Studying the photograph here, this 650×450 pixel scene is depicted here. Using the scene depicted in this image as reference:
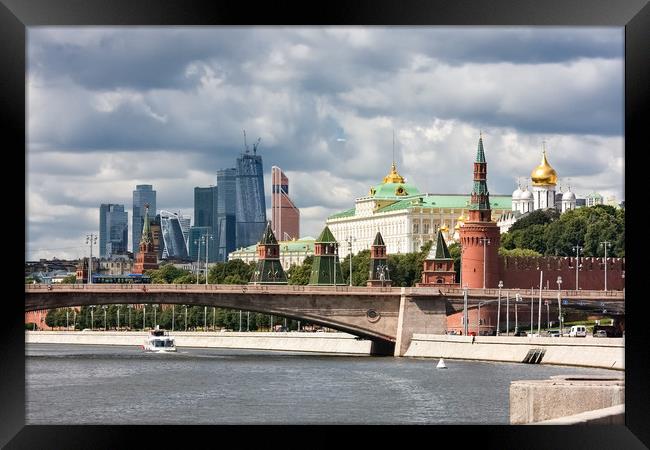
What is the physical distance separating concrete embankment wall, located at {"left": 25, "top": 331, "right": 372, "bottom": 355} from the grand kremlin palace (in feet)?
139

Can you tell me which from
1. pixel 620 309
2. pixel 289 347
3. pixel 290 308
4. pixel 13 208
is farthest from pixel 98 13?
pixel 289 347

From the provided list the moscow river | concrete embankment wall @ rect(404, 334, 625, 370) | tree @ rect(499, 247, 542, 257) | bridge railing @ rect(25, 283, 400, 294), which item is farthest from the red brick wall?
the moscow river

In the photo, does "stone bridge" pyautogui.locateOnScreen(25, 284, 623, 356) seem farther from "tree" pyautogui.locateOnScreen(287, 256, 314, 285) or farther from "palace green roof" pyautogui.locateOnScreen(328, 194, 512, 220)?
"palace green roof" pyautogui.locateOnScreen(328, 194, 512, 220)

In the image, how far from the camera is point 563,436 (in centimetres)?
1630

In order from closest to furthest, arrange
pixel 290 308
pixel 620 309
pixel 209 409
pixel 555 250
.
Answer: pixel 209 409
pixel 290 308
pixel 620 309
pixel 555 250

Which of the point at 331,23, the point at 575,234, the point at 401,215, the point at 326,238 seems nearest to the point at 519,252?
the point at 575,234

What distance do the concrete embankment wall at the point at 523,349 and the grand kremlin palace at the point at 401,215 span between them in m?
71.2

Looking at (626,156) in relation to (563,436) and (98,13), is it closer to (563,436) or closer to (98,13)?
(563,436)

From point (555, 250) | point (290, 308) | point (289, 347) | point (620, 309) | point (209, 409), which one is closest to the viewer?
point (209, 409)

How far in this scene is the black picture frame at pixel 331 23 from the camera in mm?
16062

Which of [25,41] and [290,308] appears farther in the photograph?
[290,308]

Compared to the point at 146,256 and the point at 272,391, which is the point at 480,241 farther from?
the point at 146,256

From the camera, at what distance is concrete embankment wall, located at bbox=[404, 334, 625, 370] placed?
53344mm

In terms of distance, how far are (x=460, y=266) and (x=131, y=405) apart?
65687 mm
